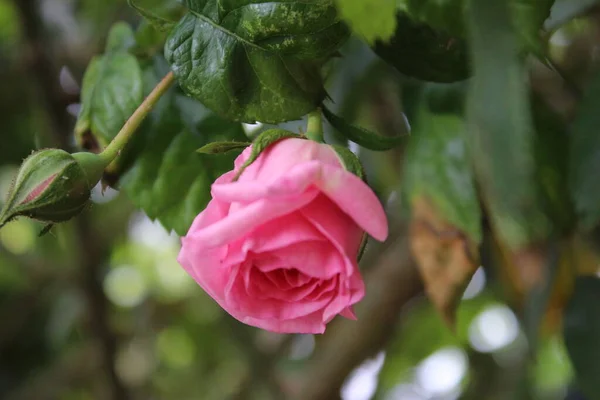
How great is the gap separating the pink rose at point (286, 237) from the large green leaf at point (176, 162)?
120 mm

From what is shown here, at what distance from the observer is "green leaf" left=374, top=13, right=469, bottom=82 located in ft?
1.44

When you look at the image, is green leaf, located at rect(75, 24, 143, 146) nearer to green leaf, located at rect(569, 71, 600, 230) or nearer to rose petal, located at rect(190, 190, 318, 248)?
rose petal, located at rect(190, 190, 318, 248)

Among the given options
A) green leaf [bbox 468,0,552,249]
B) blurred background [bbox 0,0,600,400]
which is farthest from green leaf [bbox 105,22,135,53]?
green leaf [bbox 468,0,552,249]

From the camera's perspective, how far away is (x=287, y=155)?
0.33 metres

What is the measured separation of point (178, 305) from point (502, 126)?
1501mm

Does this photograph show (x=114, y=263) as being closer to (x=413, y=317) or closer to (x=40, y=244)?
(x=40, y=244)

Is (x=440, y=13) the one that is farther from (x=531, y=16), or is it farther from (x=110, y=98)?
(x=110, y=98)

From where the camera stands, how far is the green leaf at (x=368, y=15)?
0.95 ft

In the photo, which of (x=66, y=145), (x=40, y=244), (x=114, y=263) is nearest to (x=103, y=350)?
(x=66, y=145)

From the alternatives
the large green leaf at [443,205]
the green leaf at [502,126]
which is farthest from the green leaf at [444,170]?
the green leaf at [502,126]

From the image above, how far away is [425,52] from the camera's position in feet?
1.45

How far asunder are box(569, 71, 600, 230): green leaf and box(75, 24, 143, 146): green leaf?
299 millimetres

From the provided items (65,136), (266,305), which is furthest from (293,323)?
(65,136)

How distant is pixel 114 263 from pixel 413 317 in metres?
0.67
